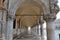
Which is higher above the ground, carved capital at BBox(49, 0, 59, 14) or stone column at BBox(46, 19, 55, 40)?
carved capital at BBox(49, 0, 59, 14)

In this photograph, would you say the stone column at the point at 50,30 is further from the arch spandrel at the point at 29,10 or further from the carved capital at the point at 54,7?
the arch spandrel at the point at 29,10

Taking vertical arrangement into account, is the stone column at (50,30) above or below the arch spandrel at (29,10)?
below

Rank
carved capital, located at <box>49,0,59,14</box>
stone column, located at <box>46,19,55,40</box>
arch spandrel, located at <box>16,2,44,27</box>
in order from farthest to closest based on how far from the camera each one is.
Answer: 1. arch spandrel, located at <box>16,2,44,27</box>
2. stone column, located at <box>46,19,55,40</box>
3. carved capital, located at <box>49,0,59,14</box>

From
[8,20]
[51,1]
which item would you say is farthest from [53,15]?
[8,20]

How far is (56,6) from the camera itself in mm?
9039

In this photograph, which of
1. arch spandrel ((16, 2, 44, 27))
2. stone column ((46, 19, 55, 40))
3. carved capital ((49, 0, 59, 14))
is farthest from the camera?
arch spandrel ((16, 2, 44, 27))

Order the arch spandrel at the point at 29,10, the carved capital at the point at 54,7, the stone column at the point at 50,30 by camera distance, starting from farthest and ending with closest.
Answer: the arch spandrel at the point at 29,10 → the stone column at the point at 50,30 → the carved capital at the point at 54,7

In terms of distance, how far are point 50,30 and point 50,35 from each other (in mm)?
337

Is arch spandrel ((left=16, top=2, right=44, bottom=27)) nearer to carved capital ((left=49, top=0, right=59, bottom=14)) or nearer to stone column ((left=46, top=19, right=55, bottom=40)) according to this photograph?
carved capital ((left=49, top=0, right=59, bottom=14))

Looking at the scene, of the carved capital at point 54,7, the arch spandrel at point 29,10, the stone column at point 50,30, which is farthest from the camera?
the arch spandrel at point 29,10

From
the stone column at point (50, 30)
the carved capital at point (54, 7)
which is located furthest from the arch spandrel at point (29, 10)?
the stone column at point (50, 30)

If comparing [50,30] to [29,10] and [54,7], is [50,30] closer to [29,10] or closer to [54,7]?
[54,7]

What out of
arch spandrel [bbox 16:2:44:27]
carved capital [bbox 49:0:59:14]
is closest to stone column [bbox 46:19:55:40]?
carved capital [bbox 49:0:59:14]

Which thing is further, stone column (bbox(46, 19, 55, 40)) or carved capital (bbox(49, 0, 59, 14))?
stone column (bbox(46, 19, 55, 40))
